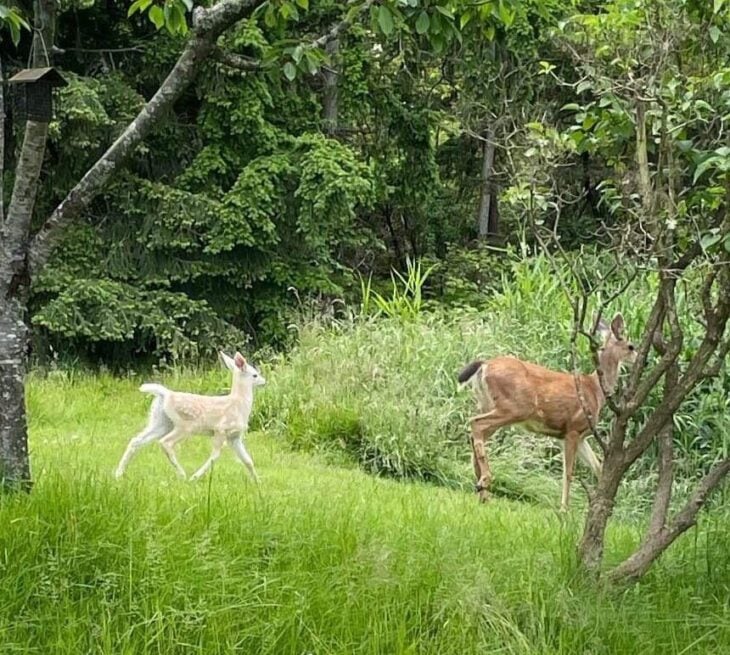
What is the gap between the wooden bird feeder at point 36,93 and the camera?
4.21m

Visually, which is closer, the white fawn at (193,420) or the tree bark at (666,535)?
the tree bark at (666,535)

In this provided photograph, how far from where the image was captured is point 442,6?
401 centimetres

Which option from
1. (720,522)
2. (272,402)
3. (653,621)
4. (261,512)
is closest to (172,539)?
(261,512)

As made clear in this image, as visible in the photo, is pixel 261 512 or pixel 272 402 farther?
pixel 272 402

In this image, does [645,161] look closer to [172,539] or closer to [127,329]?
[172,539]

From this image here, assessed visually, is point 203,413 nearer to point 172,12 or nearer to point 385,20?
point 172,12

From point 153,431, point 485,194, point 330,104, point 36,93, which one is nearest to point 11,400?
point 36,93

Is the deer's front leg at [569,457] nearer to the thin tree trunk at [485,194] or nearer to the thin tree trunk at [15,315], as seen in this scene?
the thin tree trunk at [15,315]

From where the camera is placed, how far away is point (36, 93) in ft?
13.9

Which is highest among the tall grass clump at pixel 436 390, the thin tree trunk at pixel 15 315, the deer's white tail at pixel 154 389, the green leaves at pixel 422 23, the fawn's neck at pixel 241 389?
the green leaves at pixel 422 23

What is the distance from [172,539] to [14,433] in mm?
826

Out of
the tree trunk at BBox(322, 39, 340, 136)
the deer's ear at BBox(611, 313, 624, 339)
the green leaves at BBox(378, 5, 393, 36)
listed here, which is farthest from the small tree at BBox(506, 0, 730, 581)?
the tree trunk at BBox(322, 39, 340, 136)

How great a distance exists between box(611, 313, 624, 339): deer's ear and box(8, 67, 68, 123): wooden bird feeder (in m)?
4.18

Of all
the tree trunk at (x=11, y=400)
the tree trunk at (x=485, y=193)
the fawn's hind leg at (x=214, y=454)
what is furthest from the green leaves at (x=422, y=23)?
the tree trunk at (x=485, y=193)
